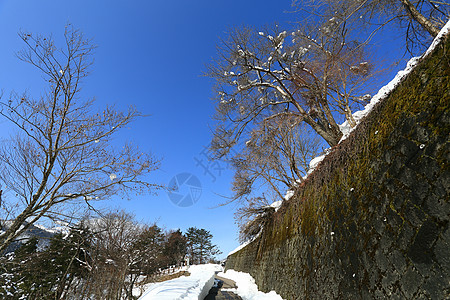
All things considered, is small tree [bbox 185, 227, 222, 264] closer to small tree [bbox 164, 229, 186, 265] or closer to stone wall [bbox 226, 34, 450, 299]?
small tree [bbox 164, 229, 186, 265]

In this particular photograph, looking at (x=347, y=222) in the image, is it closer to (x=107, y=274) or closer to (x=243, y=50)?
(x=243, y=50)

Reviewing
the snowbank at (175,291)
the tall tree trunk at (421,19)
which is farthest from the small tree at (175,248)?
the tall tree trunk at (421,19)

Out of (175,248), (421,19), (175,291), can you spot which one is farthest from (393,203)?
(175,248)

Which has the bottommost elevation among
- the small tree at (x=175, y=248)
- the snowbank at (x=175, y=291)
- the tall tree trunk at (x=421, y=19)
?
the snowbank at (x=175, y=291)

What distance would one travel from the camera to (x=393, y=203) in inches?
103

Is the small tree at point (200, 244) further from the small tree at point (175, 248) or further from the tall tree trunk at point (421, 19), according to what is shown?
the tall tree trunk at point (421, 19)

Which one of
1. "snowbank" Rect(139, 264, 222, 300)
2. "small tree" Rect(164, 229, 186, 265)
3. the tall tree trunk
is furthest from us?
"small tree" Rect(164, 229, 186, 265)

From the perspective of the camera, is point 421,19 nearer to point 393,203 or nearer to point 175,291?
point 393,203

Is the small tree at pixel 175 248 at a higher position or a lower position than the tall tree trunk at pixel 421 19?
higher

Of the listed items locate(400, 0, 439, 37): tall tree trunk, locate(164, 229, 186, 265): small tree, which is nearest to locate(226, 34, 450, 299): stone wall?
locate(400, 0, 439, 37): tall tree trunk

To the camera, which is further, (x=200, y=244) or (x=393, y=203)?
(x=200, y=244)

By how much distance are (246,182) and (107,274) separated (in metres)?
10.3

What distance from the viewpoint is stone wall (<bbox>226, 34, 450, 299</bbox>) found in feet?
6.73

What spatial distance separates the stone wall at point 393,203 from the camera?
205 cm
